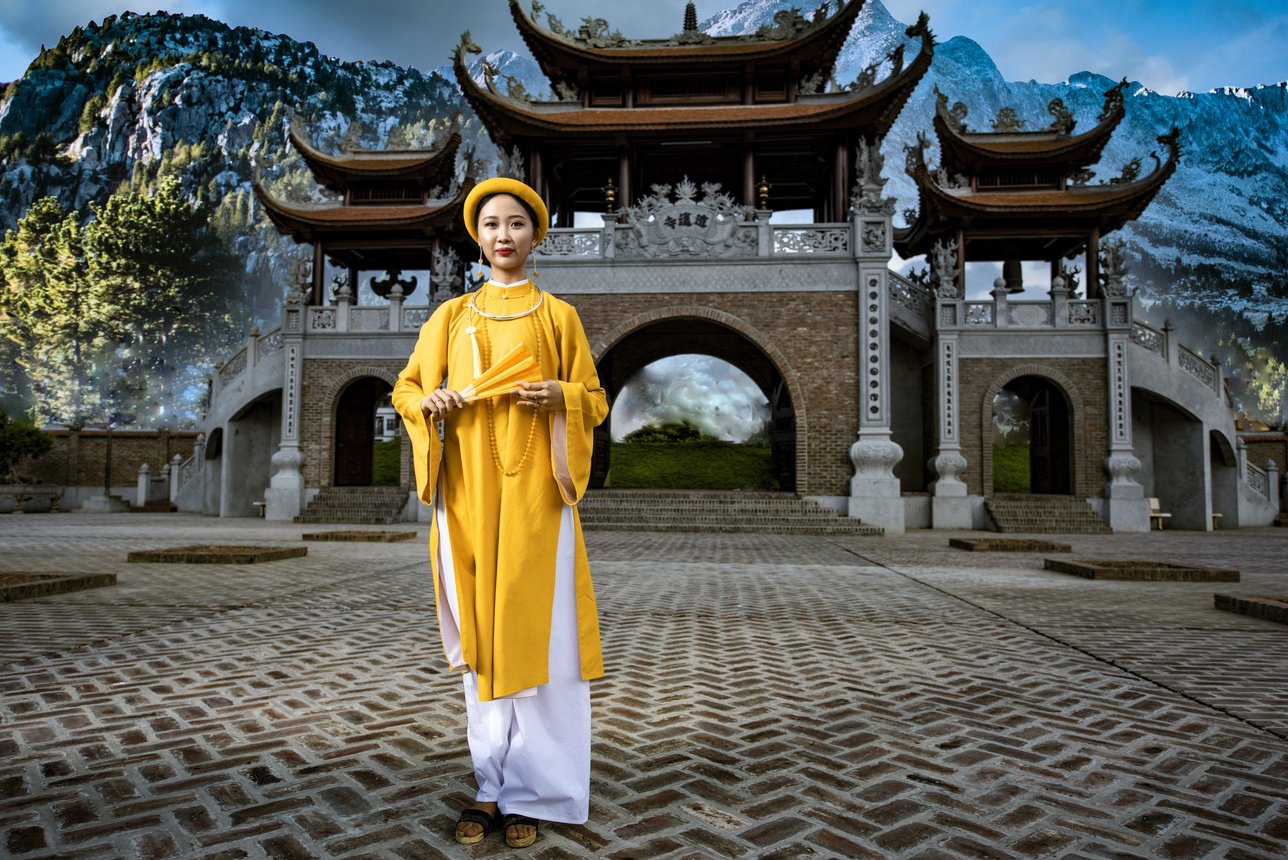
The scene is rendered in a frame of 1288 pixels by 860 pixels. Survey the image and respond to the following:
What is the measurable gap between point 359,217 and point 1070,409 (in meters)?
17.3

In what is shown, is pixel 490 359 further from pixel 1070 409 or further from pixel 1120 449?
pixel 1120 449

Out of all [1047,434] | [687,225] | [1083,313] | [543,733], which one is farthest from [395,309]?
[543,733]

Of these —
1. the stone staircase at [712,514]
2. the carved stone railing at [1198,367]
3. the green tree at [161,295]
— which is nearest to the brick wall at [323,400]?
the stone staircase at [712,514]

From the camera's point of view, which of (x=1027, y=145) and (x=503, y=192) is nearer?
(x=503, y=192)

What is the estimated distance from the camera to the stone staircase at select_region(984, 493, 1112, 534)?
15.8 meters

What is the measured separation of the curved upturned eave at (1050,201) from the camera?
56.8ft

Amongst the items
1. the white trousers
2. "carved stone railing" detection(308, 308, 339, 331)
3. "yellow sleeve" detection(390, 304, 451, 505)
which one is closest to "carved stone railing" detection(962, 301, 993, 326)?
"carved stone railing" detection(308, 308, 339, 331)

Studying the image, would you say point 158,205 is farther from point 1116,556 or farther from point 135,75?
point 1116,556

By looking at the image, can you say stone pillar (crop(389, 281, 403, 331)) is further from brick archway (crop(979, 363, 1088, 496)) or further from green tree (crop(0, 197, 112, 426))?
green tree (crop(0, 197, 112, 426))

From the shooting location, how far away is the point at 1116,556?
1026cm

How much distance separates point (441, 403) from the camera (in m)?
2.12

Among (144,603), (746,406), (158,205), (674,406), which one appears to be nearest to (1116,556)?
(144,603)

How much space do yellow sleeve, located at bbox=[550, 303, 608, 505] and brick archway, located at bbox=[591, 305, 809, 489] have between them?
43.2ft

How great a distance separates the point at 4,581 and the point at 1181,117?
404ft
